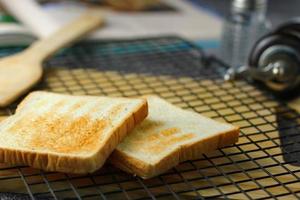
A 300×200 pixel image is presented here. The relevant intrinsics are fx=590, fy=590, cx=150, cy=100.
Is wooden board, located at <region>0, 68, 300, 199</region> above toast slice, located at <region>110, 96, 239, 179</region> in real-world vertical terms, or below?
below

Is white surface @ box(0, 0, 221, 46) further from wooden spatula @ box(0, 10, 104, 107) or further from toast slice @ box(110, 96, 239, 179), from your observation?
toast slice @ box(110, 96, 239, 179)

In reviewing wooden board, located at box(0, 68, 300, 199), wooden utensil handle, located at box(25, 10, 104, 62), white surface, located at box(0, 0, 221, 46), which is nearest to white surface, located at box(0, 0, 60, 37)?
white surface, located at box(0, 0, 221, 46)

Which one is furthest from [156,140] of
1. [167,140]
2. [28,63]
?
[28,63]

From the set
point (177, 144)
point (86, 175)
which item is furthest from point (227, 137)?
point (86, 175)

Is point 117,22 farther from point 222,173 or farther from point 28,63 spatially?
point 222,173

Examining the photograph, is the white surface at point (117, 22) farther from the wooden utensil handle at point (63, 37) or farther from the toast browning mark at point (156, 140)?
the toast browning mark at point (156, 140)

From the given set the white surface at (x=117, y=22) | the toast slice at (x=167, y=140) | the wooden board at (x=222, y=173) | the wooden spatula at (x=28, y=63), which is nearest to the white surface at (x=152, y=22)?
the white surface at (x=117, y=22)
